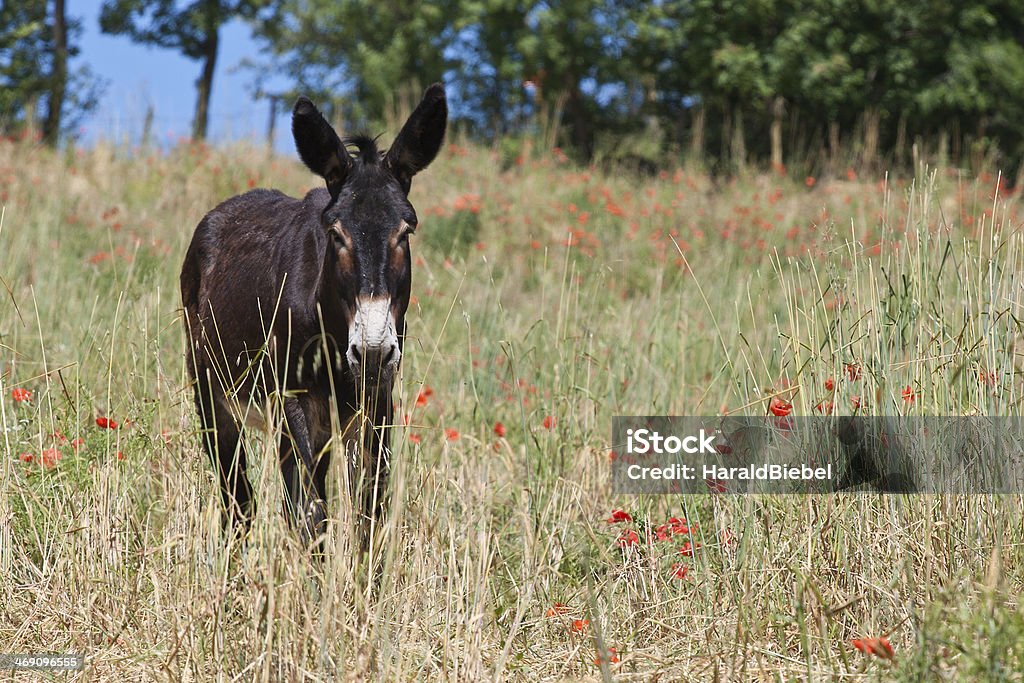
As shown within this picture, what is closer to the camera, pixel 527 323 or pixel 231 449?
pixel 231 449

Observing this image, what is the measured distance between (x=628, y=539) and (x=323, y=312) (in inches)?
55.3

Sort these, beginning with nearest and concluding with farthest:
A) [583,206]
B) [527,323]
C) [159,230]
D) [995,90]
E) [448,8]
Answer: [527,323] < [159,230] < [583,206] < [995,90] < [448,8]

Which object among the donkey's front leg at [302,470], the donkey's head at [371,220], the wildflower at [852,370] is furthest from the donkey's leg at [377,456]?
the wildflower at [852,370]

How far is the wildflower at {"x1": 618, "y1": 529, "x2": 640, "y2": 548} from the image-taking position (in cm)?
373

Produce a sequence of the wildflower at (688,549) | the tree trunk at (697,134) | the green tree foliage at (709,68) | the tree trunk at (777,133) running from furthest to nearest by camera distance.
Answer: the green tree foliage at (709,68) < the tree trunk at (697,134) < the tree trunk at (777,133) < the wildflower at (688,549)

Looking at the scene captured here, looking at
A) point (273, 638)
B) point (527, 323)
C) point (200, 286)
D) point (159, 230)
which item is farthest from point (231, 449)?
point (159, 230)

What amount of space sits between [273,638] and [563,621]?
39.7 inches

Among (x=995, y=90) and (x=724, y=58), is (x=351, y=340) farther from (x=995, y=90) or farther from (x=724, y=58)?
(x=995, y=90)

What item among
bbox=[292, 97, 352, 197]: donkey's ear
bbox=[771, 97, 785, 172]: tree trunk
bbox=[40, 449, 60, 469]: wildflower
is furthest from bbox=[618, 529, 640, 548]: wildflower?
bbox=[771, 97, 785, 172]: tree trunk

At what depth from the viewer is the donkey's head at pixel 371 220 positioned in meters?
3.02

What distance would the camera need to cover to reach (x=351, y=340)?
9.88 ft

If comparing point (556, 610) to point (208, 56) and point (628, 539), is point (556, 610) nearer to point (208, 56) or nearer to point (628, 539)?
point (628, 539)

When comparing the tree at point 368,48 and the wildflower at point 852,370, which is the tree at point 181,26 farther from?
the wildflower at point 852,370

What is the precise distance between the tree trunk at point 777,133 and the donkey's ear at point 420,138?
36.8 feet
